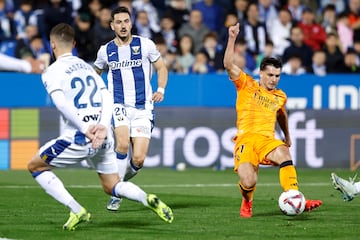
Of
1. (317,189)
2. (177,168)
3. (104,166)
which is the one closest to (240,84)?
(104,166)

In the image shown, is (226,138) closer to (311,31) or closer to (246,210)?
(311,31)

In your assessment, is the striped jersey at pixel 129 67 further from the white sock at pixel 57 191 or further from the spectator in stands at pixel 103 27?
the spectator in stands at pixel 103 27

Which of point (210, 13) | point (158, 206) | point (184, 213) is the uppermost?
point (210, 13)

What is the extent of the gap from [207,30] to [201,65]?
1.76 meters

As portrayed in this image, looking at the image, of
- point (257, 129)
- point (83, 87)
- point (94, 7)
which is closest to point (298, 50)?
point (94, 7)

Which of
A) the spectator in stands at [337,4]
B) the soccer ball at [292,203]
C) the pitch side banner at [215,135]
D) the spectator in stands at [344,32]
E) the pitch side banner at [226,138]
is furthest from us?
the spectator in stands at [337,4]

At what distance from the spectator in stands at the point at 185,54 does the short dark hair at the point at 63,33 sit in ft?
35.4

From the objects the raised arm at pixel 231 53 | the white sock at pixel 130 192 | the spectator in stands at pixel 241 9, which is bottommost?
the white sock at pixel 130 192

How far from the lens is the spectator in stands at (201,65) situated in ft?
67.8

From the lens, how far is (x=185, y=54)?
21.2 meters

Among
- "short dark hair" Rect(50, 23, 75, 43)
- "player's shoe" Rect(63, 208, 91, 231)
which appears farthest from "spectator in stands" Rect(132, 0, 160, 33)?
"player's shoe" Rect(63, 208, 91, 231)

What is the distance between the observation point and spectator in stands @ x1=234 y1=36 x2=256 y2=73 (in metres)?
21.0

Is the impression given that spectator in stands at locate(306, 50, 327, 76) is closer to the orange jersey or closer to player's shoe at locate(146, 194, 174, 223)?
the orange jersey

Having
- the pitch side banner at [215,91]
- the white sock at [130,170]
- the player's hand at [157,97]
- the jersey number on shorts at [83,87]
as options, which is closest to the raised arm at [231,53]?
the player's hand at [157,97]
